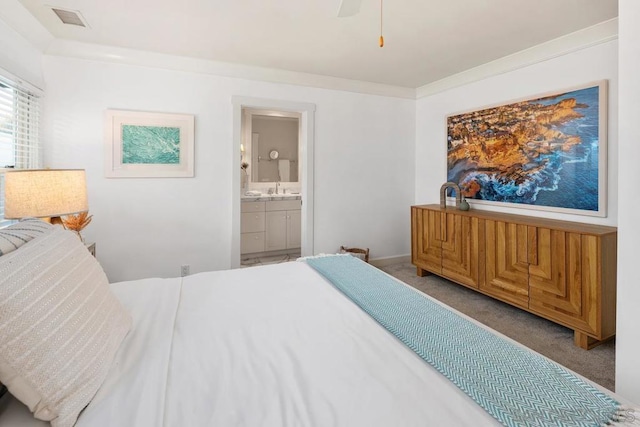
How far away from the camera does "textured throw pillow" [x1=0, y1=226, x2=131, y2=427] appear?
29.5 inches

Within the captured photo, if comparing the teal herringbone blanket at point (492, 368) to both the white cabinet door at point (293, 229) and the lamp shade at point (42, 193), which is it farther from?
the white cabinet door at point (293, 229)

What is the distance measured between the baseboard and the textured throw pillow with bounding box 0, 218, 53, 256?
141 inches

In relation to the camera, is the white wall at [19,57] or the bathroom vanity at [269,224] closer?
the white wall at [19,57]

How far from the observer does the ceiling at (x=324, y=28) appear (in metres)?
2.29

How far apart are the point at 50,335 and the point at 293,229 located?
4.23 m

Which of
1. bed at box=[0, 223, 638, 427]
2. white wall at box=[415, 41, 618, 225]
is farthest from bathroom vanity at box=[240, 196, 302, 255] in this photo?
bed at box=[0, 223, 638, 427]

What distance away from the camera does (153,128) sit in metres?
3.18

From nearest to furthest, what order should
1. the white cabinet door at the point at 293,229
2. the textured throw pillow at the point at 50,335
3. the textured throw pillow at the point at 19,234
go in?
the textured throw pillow at the point at 50,335 < the textured throw pillow at the point at 19,234 < the white cabinet door at the point at 293,229

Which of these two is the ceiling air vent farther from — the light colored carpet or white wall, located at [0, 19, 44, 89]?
the light colored carpet

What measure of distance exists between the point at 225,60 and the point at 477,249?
3199 millimetres

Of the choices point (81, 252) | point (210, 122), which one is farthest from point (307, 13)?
point (81, 252)

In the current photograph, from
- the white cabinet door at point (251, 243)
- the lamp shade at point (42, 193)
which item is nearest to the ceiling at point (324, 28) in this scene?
the lamp shade at point (42, 193)

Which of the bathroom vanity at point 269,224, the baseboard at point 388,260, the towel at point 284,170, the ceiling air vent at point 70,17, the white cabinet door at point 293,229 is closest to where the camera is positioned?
the ceiling air vent at point 70,17

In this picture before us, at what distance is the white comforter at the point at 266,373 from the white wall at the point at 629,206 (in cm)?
108
